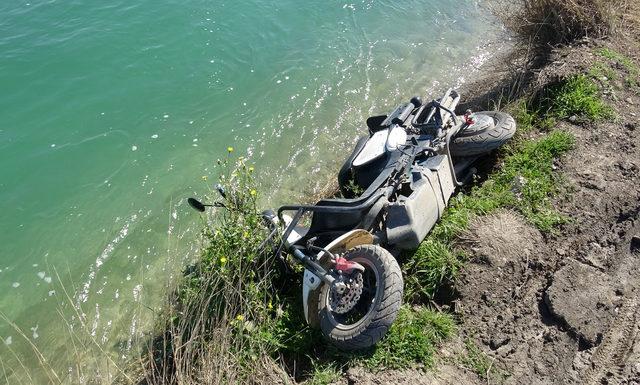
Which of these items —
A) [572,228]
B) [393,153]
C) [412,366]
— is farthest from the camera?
[393,153]

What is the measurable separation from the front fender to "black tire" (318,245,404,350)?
11cm

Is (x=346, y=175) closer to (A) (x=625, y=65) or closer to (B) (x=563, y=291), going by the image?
(B) (x=563, y=291)

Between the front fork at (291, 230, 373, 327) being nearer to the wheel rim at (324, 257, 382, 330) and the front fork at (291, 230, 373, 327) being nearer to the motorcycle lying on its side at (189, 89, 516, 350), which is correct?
the motorcycle lying on its side at (189, 89, 516, 350)

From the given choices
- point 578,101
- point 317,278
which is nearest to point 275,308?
point 317,278

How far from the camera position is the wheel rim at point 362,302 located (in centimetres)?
475

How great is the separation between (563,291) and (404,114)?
8.76 feet

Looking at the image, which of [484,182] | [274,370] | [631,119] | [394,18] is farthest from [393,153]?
[394,18]

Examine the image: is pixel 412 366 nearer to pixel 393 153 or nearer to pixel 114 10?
pixel 393 153

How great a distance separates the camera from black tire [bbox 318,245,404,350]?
4.53m

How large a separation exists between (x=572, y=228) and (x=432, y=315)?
70.3 inches

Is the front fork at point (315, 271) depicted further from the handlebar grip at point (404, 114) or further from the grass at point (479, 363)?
the handlebar grip at point (404, 114)

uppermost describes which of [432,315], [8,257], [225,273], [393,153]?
[393,153]

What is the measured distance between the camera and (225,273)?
5.07 meters

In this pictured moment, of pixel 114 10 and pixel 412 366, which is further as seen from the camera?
pixel 114 10
